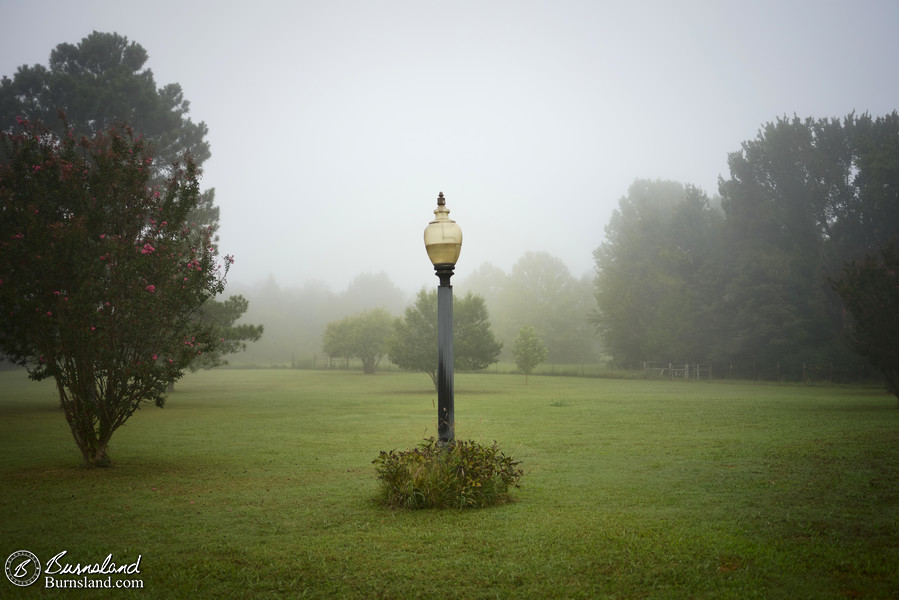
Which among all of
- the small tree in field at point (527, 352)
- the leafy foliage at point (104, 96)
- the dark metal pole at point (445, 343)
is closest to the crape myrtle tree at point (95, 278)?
the dark metal pole at point (445, 343)

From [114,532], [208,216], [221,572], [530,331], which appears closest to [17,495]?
[114,532]

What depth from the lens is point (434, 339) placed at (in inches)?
1487

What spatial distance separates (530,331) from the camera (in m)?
43.4

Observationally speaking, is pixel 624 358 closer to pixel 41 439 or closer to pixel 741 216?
pixel 741 216

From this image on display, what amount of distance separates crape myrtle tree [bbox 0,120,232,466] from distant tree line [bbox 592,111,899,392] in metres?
39.0

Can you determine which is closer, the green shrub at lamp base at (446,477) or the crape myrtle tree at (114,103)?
the green shrub at lamp base at (446,477)

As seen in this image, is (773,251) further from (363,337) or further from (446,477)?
(446,477)

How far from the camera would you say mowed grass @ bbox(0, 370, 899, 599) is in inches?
208

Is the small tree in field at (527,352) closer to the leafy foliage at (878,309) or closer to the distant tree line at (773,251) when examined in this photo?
the distant tree line at (773,251)

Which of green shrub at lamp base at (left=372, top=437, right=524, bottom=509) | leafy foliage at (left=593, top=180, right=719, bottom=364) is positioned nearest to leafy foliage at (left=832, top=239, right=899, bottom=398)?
green shrub at lamp base at (left=372, top=437, right=524, bottom=509)

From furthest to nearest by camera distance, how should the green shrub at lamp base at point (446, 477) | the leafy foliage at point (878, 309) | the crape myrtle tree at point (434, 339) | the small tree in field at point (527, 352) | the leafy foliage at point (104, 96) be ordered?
1. the small tree in field at point (527, 352)
2. the crape myrtle tree at point (434, 339)
3. the leafy foliage at point (104, 96)
4. the leafy foliage at point (878, 309)
5. the green shrub at lamp base at point (446, 477)

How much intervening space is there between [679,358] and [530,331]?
54.9ft

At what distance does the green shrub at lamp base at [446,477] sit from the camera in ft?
25.8

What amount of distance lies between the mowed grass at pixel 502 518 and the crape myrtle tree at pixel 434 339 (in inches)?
844
